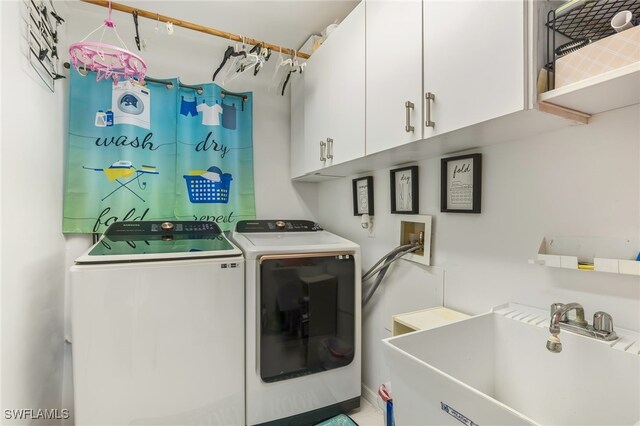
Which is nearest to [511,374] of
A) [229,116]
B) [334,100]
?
[334,100]

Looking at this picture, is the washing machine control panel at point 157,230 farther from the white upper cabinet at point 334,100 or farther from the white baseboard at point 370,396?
the white baseboard at point 370,396

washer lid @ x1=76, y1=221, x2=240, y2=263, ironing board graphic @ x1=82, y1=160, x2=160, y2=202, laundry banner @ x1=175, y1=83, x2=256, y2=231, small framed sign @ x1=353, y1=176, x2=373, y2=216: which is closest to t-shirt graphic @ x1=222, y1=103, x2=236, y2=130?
laundry banner @ x1=175, y1=83, x2=256, y2=231

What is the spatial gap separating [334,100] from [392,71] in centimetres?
50

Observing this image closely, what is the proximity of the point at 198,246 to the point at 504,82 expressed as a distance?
1453mm

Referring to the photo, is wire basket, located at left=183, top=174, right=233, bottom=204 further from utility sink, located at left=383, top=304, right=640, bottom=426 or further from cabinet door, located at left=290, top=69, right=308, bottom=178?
utility sink, located at left=383, top=304, right=640, bottom=426

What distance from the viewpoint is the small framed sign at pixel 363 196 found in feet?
6.41

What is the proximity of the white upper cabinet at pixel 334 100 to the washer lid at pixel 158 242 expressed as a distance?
77cm

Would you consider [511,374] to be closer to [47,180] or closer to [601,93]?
[601,93]

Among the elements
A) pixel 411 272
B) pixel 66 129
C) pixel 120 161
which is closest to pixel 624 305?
pixel 411 272

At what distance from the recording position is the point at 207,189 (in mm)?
2084

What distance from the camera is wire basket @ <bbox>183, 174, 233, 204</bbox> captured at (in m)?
2.04

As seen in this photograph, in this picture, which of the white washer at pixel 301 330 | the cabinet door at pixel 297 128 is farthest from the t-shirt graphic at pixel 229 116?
the white washer at pixel 301 330

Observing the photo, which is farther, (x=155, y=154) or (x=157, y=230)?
(x=155, y=154)

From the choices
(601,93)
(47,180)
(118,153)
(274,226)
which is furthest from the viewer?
(274,226)
